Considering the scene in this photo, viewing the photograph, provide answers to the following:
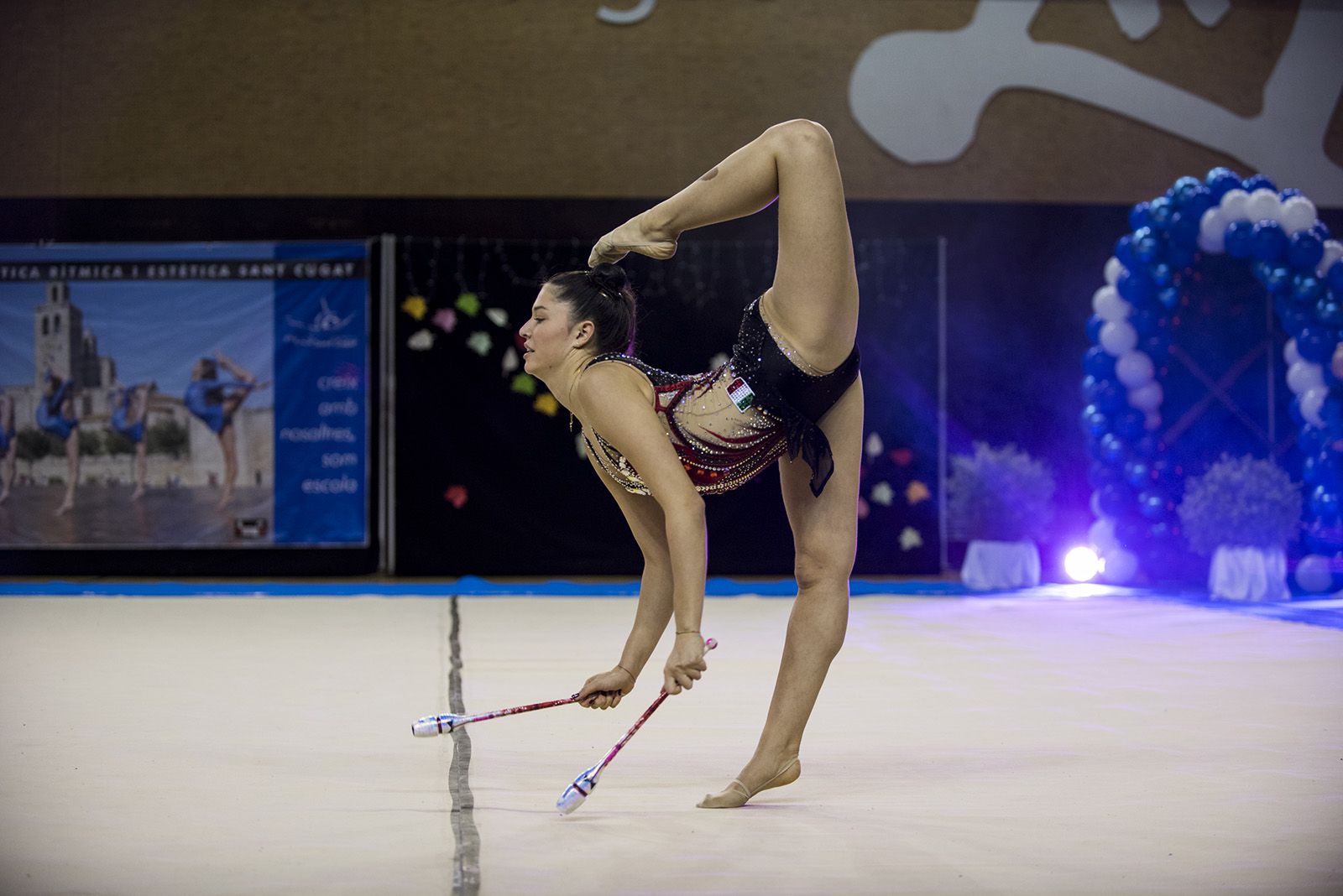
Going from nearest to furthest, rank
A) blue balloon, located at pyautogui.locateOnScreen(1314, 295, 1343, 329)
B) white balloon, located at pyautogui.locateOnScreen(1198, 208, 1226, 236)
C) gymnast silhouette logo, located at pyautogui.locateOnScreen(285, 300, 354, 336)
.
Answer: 1. blue balloon, located at pyautogui.locateOnScreen(1314, 295, 1343, 329)
2. white balloon, located at pyautogui.locateOnScreen(1198, 208, 1226, 236)
3. gymnast silhouette logo, located at pyautogui.locateOnScreen(285, 300, 354, 336)

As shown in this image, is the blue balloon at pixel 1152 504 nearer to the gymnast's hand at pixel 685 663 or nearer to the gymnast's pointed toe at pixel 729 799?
the gymnast's pointed toe at pixel 729 799

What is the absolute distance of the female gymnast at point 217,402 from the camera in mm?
7387

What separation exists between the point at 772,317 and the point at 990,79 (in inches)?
239

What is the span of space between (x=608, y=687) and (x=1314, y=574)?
514 cm

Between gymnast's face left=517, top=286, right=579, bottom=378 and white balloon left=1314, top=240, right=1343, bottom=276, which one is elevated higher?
white balloon left=1314, top=240, right=1343, bottom=276

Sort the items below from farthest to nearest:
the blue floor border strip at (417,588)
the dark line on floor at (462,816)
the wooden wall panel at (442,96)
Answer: the wooden wall panel at (442,96) < the blue floor border strip at (417,588) < the dark line on floor at (462,816)

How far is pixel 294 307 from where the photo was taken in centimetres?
743

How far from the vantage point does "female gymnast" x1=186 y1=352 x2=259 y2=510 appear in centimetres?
739

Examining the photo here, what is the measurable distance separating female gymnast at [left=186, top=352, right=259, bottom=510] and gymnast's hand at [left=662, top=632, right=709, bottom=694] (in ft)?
19.4

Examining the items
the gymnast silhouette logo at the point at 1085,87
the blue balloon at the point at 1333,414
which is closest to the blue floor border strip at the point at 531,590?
the blue balloon at the point at 1333,414

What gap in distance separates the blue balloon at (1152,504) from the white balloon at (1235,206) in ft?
4.76

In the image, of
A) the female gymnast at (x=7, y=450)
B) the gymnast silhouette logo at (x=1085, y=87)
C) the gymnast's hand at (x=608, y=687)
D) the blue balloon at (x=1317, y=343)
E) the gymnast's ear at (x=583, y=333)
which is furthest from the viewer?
the gymnast silhouette logo at (x=1085, y=87)

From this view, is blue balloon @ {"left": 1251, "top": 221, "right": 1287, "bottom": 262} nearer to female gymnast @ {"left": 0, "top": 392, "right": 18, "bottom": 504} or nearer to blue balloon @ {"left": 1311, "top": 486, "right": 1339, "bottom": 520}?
blue balloon @ {"left": 1311, "top": 486, "right": 1339, "bottom": 520}

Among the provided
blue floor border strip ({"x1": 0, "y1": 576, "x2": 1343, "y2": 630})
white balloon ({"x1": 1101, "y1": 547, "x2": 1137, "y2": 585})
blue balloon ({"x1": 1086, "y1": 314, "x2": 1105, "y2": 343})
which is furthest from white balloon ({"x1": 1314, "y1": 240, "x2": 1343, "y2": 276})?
white balloon ({"x1": 1101, "y1": 547, "x2": 1137, "y2": 585})
